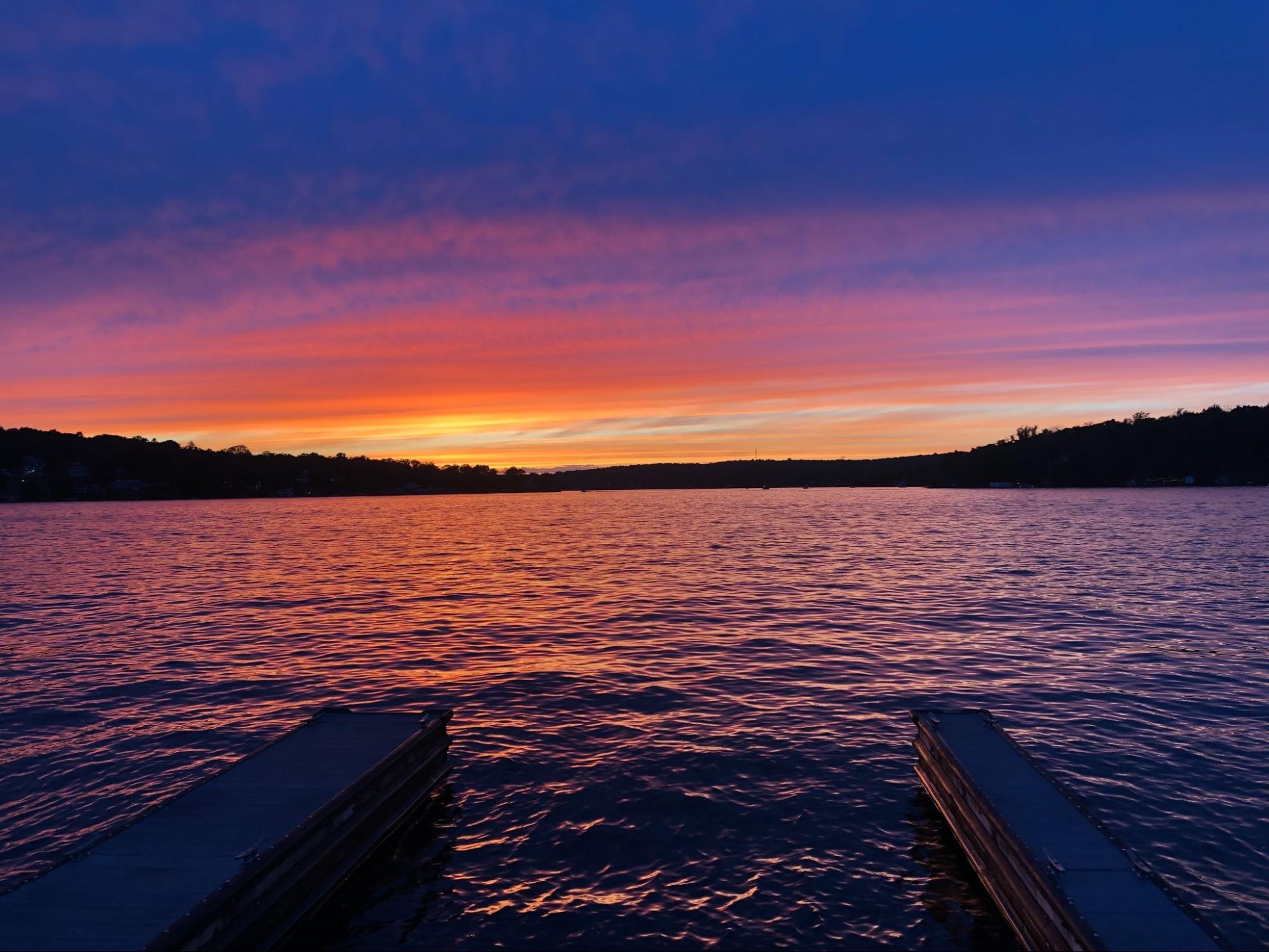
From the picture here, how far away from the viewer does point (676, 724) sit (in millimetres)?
23891

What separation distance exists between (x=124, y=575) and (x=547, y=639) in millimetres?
54886

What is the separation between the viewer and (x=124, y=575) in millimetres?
69625

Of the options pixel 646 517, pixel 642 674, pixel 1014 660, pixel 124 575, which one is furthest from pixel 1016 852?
pixel 646 517

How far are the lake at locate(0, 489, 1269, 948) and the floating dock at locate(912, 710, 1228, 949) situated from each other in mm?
949

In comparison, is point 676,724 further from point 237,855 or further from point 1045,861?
point 237,855

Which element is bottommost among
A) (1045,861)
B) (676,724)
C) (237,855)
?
(676,724)

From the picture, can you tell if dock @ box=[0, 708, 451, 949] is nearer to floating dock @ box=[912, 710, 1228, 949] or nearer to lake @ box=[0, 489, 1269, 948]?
lake @ box=[0, 489, 1269, 948]

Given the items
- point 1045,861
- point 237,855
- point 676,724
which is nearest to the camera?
point 1045,861

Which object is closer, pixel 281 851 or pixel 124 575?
pixel 281 851

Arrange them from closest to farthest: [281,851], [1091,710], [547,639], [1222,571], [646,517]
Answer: [281,851]
[1091,710]
[547,639]
[1222,571]
[646,517]

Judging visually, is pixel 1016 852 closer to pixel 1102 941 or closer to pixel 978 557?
pixel 1102 941

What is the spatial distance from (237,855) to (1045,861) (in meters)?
14.1

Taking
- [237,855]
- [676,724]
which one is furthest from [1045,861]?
[237,855]

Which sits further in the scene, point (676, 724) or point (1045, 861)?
point (676, 724)
